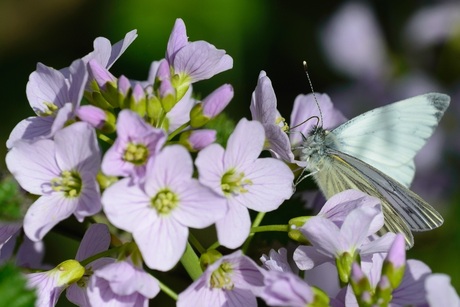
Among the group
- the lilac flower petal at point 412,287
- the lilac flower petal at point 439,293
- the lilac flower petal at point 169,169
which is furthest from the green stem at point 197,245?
the lilac flower petal at point 439,293

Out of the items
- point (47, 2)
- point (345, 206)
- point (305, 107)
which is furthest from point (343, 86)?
point (345, 206)

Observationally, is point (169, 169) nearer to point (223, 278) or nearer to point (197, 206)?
point (197, 206)

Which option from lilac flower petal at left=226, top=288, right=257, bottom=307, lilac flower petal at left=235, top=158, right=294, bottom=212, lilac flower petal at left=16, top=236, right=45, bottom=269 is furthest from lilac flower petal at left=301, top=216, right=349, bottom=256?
lilac flower petal at left=16, top=236, right=45, bottom=269

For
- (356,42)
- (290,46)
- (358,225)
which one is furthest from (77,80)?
(356,42)

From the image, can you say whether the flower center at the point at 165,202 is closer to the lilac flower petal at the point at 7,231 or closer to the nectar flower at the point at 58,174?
the nectar flower at the point at 58,174

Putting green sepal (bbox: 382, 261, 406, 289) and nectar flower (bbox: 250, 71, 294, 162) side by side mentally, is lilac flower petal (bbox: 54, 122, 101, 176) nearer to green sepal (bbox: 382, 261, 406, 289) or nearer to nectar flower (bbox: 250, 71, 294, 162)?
nectar flower (bbox: 250, 71, 294, 162)

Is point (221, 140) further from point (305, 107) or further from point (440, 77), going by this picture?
point (440, 77)
